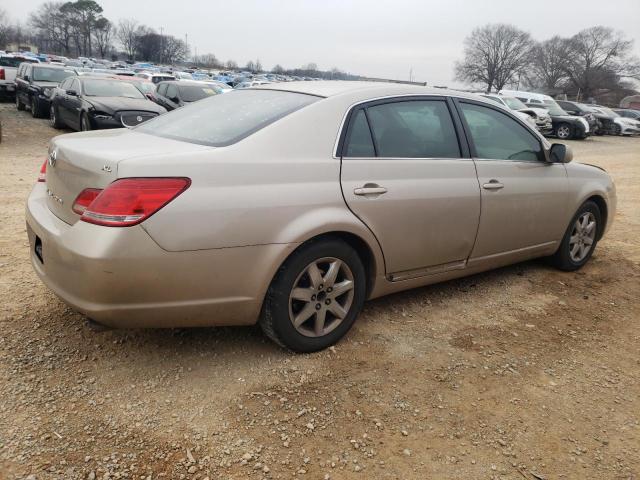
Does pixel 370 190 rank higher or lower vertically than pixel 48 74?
higher

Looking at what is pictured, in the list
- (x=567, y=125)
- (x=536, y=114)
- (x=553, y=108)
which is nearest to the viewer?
(x=536, y=114)

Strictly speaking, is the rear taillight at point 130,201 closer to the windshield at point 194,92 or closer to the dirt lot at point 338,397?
the dirt lot at point 338,397

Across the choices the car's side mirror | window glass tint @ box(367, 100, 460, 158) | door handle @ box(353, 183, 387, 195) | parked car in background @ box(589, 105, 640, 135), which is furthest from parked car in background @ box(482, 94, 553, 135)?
door handle @ box(353, 183, 387, 195)

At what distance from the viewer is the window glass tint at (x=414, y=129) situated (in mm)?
3312

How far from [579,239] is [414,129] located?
2271 millimetres

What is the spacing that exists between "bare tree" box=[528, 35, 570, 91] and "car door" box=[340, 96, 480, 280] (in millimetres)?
81807

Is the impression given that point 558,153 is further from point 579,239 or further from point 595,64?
point 595,64

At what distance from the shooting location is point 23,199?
634cm

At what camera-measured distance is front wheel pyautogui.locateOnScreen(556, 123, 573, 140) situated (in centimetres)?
2283

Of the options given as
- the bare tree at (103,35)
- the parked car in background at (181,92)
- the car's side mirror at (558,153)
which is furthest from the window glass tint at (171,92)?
the bare tree at (103,35)

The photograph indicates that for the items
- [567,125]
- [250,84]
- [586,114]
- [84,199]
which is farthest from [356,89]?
[586,114]

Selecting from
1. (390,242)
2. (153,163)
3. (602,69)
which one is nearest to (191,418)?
(153,163)

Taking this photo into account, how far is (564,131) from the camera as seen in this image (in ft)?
75.6

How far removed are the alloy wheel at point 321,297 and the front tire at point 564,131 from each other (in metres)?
22.7
